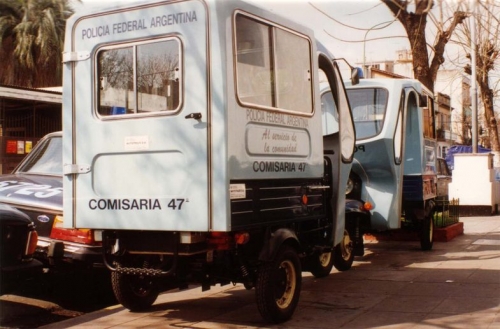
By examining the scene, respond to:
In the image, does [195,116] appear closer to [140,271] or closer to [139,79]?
[139,79]

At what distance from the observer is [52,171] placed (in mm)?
8992

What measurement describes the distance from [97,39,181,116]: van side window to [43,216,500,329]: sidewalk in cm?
214

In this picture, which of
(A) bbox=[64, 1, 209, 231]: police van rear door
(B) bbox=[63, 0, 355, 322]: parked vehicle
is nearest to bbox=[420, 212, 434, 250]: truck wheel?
(B) bbox=[63, 0, 355, 322]: parked vehicle

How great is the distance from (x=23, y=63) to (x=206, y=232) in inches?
1010

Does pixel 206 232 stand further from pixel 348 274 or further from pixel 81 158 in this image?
pixel 348 274

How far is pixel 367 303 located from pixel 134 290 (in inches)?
101

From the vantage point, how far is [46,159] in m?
9.24

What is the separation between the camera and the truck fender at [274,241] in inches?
239

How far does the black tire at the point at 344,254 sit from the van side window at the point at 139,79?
4.48 meters

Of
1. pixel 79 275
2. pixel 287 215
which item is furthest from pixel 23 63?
pixel 287 215

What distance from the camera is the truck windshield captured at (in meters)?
10.5

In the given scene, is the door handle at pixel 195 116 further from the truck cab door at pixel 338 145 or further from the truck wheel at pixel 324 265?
the truck wheel at pixel 324 265

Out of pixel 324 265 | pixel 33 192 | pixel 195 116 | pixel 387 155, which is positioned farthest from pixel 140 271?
pixel 387 155

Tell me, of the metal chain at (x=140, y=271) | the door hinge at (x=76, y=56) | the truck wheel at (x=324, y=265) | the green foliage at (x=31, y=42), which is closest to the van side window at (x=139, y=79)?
the door hinge at (x=76, y=56)
